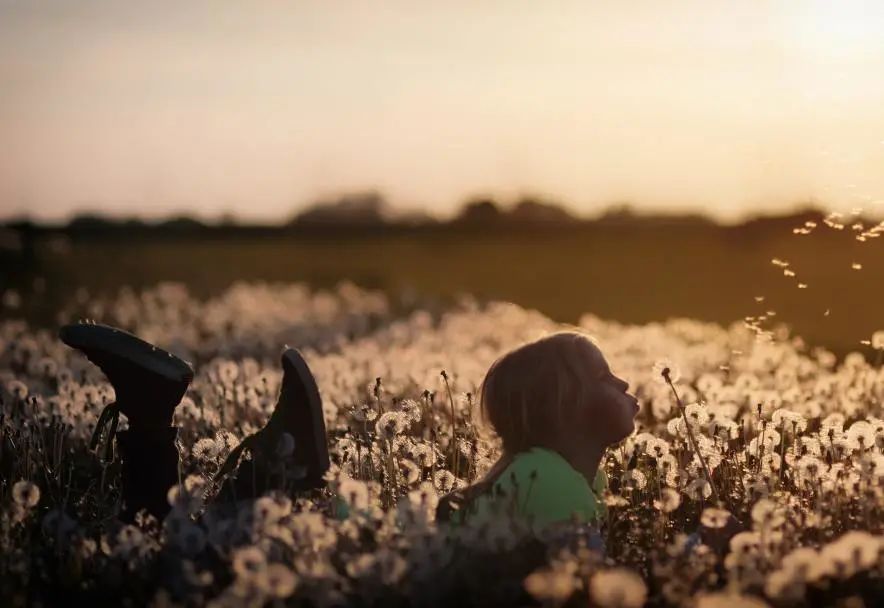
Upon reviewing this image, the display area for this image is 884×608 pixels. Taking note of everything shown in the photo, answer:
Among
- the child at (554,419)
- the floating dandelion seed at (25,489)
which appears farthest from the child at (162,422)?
the floating dandelion seed at (25,489)

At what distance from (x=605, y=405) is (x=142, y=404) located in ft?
6.73

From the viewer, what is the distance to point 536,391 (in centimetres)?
624

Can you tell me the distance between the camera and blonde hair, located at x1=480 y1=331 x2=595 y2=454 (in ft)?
20.5

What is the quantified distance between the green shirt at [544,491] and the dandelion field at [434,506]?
0.51 feet

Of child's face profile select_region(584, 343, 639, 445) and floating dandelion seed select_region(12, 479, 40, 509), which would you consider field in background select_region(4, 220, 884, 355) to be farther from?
floating dandelion seed select_region(12, 479, 40, 509)

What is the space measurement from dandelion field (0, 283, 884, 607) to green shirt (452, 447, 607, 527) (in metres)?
0.16

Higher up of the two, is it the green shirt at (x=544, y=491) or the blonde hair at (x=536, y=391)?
the blonde hair at (x=536, y=391)

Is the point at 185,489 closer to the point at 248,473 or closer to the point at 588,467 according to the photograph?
the point at 248,473

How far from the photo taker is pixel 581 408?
6277 mm

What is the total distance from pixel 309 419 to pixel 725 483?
6.76 ft

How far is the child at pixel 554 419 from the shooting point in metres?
6.06

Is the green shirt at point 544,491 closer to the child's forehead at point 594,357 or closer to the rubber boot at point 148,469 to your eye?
the child's forehead at point 594,357

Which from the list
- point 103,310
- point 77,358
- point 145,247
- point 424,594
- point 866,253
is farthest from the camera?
point 145,247

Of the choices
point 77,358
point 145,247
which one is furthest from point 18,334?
point 145,247
